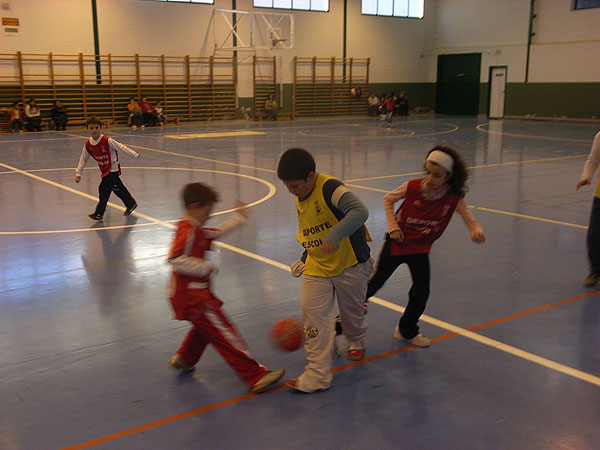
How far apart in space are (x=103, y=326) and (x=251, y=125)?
79.4 ft

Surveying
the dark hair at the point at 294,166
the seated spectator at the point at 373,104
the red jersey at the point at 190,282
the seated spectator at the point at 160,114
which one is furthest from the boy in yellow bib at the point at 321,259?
the seated spectator at the point at 373,104

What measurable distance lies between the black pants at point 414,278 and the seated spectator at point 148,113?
80.9 ft

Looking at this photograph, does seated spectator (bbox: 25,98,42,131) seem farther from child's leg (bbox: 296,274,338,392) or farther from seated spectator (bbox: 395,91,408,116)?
child's leg (bbox: 296,274,338,392)

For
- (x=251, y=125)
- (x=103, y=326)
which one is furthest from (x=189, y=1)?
(x=103, y=326)

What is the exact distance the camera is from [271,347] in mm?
4602

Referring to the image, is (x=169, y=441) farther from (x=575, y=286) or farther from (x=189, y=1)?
(x=189, y=1)

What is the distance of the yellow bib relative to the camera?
378 centimetres

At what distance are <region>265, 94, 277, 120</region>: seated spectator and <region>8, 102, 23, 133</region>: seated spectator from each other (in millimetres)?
12214

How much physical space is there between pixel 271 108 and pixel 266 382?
28.8 m

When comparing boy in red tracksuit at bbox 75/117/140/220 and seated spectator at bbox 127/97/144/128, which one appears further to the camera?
seated spectator at bbox 127/97/144/128

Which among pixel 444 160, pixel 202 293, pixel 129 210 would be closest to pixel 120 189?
pixel 129 210

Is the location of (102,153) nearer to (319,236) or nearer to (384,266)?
(384,266)

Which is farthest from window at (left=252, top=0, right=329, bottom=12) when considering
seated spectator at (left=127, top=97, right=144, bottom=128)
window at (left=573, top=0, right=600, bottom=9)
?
window at (left=573, top=0, right=600, bottom=9)

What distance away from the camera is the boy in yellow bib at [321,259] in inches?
144
